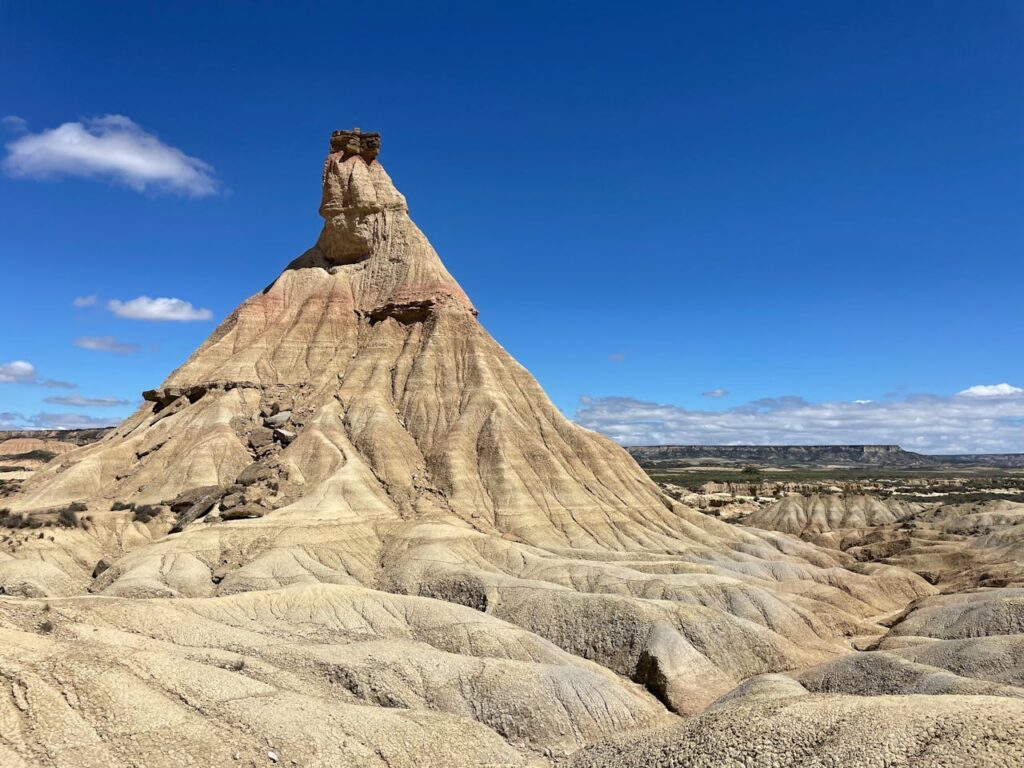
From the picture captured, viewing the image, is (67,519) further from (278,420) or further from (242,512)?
(278,420)

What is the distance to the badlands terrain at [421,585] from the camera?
2055cm

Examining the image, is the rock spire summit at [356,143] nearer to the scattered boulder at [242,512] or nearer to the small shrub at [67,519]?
the scattered boulder at [242,512]

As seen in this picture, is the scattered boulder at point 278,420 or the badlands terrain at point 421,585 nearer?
the badlands terrain at point 421,585

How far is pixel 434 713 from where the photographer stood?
25.0 m

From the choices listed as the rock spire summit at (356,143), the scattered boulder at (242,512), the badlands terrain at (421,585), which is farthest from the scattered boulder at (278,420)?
the rock spire summit at (356,143)

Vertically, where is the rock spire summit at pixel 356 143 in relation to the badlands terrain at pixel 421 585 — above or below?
above

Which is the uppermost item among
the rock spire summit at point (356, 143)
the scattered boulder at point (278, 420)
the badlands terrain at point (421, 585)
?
the rock spire summit at point (356, 143)

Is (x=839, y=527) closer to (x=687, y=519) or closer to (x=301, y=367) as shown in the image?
(x=687, y=519)

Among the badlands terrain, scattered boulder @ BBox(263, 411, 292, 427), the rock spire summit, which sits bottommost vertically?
the badlands terrain

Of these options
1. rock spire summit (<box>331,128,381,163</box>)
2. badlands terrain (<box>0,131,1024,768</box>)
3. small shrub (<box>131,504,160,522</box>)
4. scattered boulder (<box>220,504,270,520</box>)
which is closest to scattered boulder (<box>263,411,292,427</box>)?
badlands terrain (<box>0,131,1024,768</box>)

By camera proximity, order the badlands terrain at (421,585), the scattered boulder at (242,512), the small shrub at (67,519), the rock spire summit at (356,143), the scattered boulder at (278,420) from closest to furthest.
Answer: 1. the badlands terrain at (421,585)
2. the small shrub at (67,519)
3. the scattered boulder at (242,512)
4. the scattered boulder at (278,420)
5. the rock spire summit at (356,143)

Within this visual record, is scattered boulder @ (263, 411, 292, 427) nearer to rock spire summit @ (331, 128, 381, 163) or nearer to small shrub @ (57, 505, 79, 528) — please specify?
small shrub @ (57, 505, 79, 528)

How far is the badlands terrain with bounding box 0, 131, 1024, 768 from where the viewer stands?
2055cm

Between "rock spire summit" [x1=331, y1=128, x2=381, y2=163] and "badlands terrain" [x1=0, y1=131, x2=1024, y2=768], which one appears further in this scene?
"rock spire summit" [x1=331, y1=128, x2=381, y2=163]
